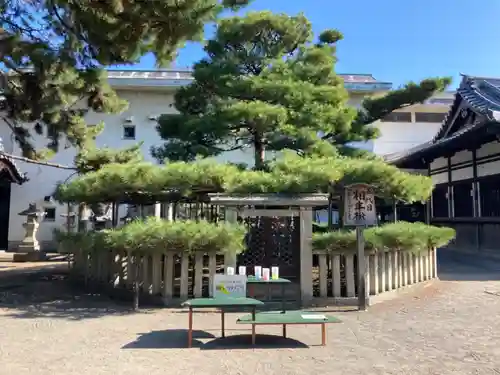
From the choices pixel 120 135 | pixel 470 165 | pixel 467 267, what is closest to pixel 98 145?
pixel 120 135

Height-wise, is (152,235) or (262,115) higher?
(262,115)

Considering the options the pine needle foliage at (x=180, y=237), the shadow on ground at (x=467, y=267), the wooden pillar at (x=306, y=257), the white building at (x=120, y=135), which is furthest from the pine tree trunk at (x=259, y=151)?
the white building at (x=120, y=135)

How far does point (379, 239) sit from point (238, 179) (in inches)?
105

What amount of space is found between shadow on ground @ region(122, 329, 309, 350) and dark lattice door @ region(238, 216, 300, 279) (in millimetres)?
2545

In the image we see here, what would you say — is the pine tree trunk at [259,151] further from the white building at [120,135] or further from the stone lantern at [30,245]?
the stone lantern at [30,245]

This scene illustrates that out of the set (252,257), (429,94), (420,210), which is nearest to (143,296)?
(252,257)

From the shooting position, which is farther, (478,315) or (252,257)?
(252,257)

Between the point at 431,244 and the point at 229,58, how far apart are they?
5.96m

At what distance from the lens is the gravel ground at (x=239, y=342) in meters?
4.58

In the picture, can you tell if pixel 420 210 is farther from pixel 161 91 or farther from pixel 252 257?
pixel 252 257

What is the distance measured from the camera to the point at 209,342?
5508 millimetres

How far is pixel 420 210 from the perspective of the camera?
2109 centimetres

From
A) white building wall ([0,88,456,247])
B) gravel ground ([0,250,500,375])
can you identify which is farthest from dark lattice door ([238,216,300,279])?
white building wall ([0,88,456,247])

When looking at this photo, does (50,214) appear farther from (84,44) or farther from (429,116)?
(429,116)
